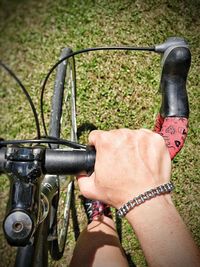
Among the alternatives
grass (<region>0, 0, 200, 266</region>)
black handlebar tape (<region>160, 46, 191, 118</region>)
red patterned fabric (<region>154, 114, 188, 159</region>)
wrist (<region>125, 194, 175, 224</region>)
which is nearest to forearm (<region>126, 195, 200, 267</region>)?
wrist (<region>125, 194, 175, 224</region>)

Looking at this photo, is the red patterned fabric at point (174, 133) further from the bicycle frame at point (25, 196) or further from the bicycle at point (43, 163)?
the bicycle frame at point (25, 196)

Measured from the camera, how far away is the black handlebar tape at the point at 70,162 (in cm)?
79

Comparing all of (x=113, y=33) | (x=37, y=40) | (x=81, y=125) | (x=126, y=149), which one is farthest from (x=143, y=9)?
Result: (x=126, y=149)

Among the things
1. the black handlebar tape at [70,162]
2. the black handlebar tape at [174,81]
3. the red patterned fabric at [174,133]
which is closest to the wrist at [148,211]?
the black handlebar tape at [70,162]

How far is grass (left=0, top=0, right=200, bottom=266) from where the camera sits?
1.97 meters

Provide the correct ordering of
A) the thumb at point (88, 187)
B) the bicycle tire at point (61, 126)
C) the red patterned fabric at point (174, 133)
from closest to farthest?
the thumb at point (88, 187) < the red patterned fabric at point (174, 133) < the bicycle tire at point (61, 126)

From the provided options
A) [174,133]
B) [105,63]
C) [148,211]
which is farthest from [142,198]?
[105,63]

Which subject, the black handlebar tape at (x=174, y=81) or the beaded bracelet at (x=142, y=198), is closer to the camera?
the beaded bracelet at (x=142, y=198)

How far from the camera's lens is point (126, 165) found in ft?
2.37

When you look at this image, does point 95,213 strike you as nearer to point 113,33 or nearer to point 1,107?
point 1,107

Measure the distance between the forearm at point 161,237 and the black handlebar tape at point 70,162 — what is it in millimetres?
150

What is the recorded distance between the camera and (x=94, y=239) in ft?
4.34

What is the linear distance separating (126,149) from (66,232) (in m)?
1.26

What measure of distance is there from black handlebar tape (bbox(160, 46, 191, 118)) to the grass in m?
0.98
